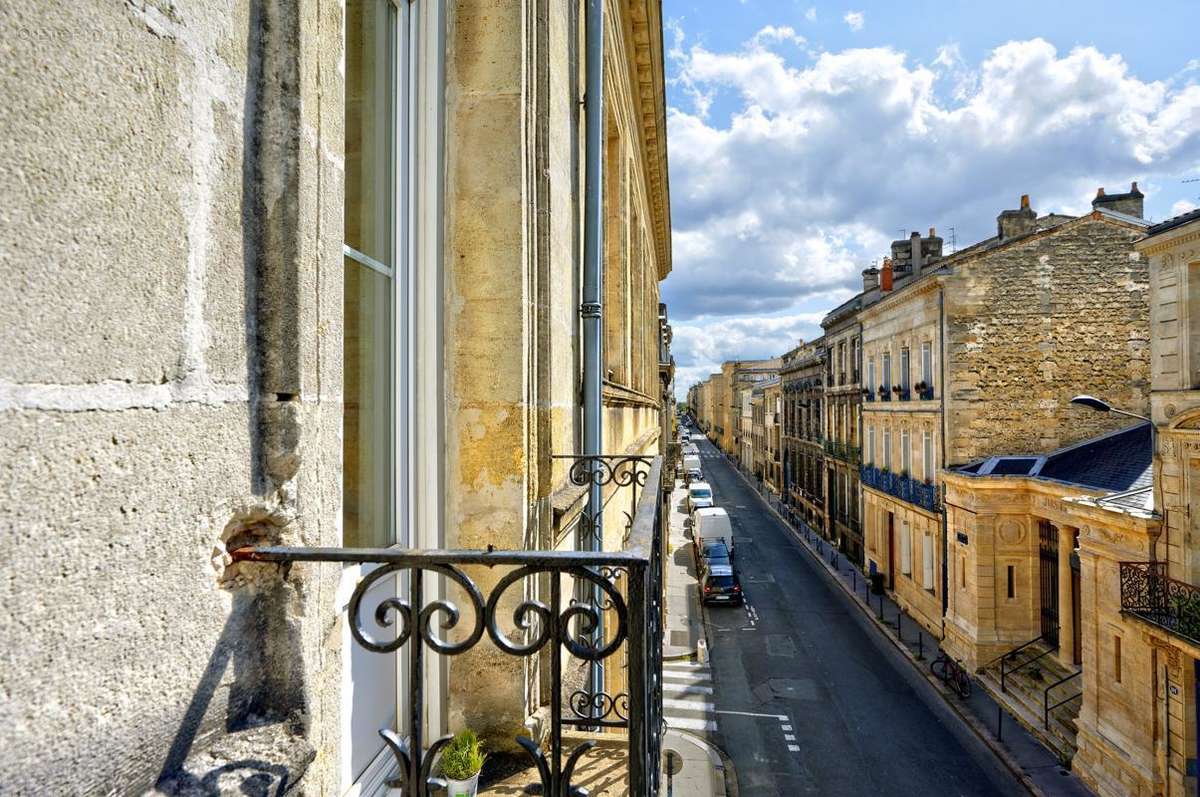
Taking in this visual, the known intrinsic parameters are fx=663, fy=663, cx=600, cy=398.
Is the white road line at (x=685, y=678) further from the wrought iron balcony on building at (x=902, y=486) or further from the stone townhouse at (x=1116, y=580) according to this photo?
the wrought iron balcony on building at (x=902, y=486)

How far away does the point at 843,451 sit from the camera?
3075 cm

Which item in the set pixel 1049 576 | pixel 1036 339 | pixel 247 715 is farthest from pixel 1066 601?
pixel 247 715

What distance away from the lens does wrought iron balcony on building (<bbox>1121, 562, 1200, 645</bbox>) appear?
10.4 metres

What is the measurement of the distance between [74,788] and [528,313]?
271 cm

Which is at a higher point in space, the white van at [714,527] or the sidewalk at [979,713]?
the white van at [714,527]

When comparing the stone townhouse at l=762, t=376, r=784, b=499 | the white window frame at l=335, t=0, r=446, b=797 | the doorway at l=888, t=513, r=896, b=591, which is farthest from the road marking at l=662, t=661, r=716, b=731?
the stone townhouse at l=762, t=376, r=784, b=499

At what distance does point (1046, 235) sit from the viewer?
59.4 ft

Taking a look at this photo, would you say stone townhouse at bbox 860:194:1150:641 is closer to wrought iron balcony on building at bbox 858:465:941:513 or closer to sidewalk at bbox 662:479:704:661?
wrought iron balcony on building at bbox 858:465:941:513

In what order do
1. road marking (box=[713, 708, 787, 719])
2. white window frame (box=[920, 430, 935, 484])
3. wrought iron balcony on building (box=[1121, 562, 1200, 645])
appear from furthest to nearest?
white window frame (box=[920, 430, 935, 484])
road marking (box=[713, 708, 787, 719])
wrought iron balcony on building (box=[1121, 562, 1200, 645])

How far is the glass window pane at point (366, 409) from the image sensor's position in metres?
2.34

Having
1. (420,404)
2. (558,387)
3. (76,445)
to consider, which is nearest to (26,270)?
(76,445)

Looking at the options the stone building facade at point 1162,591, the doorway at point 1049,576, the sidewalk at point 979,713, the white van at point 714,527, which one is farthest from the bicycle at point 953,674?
the white van at point 714,527

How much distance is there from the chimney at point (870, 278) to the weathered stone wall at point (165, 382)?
32600mm

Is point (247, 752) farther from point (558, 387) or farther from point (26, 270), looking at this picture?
point (558, 387)
